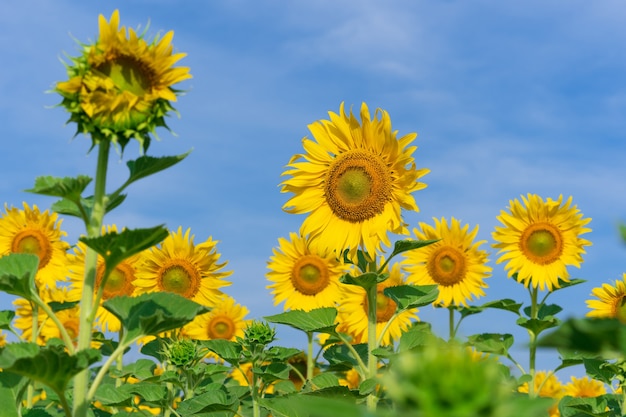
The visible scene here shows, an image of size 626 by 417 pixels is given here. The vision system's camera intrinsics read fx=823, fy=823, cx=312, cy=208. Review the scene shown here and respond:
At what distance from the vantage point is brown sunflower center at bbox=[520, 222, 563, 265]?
380 inches

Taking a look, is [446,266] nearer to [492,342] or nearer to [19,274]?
[492,342]

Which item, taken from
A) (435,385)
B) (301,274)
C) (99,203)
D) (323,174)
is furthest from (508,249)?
(435,385)

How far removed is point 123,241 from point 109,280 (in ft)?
20.6

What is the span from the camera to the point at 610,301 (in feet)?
28.9

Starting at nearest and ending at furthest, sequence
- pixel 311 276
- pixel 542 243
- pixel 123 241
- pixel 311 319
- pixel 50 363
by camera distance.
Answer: pixel 50 363, pixel 123 241, pixel 311 319, pixel 542 243, pixel 311 276

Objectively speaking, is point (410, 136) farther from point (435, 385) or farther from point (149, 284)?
point (435, 385)

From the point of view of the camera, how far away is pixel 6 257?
3898mm

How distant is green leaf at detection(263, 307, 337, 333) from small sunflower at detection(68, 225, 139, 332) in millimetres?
3651

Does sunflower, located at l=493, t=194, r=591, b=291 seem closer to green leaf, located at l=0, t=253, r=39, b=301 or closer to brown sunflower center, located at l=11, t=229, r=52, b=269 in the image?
brown sunflower center, located at l=11, t=229, r=52, b=269

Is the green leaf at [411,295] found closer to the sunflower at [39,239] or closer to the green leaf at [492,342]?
the green leaf at [492,342]

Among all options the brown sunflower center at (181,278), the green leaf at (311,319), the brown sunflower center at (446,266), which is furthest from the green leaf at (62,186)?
the brown sunflower center at (446,266)

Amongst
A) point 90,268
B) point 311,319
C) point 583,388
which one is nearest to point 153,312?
point 90,268

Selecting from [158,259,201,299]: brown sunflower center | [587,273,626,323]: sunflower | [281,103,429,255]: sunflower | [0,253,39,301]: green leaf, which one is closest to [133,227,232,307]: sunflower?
[158,259,201,299]: brown sunflower center

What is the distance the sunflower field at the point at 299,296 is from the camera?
3229mm
